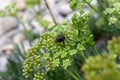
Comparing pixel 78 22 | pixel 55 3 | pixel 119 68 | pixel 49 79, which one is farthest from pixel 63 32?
pixel 55 3

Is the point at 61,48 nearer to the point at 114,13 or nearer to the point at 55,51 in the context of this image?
the point at 55,51

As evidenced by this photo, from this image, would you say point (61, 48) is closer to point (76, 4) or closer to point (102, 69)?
point (76, 4)

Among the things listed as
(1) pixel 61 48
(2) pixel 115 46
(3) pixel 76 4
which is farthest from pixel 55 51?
(2) pixel 115 46

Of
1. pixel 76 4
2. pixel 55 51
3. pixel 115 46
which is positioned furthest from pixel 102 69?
pixel 76 4

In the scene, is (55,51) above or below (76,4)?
below

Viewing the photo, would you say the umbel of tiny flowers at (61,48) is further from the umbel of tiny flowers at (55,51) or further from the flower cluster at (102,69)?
the flower cluster at (102,69)

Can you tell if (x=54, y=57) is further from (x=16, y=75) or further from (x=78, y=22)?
(x=16, y=75)

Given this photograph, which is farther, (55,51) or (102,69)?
(55,51)

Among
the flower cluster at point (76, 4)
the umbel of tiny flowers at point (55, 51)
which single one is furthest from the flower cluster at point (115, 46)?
the flower cluster at point (76, 4)

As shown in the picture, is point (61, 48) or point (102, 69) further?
point (61, 48)

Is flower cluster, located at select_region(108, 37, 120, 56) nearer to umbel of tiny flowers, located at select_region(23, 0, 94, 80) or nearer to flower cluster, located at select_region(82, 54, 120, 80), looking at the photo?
flower cluster, located at select_region(82, 54, 120, 80)
